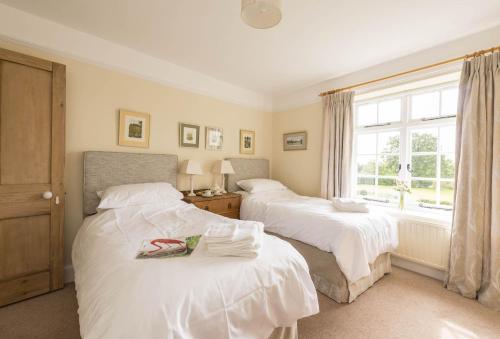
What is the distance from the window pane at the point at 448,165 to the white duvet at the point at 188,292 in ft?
8.13

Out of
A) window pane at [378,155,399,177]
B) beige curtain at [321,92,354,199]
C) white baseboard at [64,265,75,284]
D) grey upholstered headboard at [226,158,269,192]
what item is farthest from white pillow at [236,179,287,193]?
white baseboard at [64,265,75,284]

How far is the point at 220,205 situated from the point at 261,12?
2297 mm

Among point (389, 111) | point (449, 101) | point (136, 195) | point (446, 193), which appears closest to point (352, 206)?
point (446, 193)

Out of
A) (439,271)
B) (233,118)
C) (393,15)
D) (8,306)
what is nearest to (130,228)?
(8,306)

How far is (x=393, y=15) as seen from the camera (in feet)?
6.60

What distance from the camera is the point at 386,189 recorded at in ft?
10.4

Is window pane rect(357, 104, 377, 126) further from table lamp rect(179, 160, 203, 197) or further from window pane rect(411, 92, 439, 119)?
table lamp rect(179, 160, 203, 197)

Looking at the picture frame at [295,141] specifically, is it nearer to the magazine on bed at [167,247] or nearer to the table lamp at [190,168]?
the table lamp at [190,168]

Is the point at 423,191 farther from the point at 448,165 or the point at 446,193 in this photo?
the point at 448,165

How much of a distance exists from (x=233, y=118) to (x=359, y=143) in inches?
82.0

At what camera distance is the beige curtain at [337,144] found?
3227mm

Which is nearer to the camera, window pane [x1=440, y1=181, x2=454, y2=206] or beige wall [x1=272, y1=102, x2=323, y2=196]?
window pane [x1=440, y1=181, x2=454, y2=206]

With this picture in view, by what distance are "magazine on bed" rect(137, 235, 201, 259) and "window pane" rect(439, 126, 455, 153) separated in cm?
301

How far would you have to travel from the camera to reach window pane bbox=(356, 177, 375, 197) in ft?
10.8
